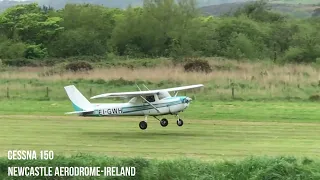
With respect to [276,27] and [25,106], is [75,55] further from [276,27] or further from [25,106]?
[25,106]

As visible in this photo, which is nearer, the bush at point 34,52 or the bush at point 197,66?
the bush at point 197,66

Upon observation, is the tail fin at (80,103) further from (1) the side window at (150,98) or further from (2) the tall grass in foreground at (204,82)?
(2) the tall grass in foreground at (204,82)

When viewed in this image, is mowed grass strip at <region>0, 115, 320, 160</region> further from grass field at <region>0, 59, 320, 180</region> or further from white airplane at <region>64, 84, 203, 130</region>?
white airplane at <region>64, 84, 203, 130</region>

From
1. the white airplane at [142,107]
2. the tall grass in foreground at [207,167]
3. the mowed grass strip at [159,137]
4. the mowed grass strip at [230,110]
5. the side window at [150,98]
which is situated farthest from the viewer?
the mowed grass strip at [230,110]

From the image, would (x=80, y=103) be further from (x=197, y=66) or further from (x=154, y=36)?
(x=154, y=36)

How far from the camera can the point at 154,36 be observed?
70.1m

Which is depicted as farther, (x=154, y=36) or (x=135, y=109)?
(x=154, y=36)

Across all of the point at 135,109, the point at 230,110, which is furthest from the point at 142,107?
the point at 230,110

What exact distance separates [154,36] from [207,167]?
56953mm

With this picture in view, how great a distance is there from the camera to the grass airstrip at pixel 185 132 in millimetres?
18141

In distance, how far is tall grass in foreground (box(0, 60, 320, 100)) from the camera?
3581 cm

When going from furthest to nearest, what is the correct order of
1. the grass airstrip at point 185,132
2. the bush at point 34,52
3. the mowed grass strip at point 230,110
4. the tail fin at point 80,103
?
the bush at point 34,52 < the mowed grass strip at point 230,110 < the tail fin at point 80,103 < the grass airstrip at point 185,132

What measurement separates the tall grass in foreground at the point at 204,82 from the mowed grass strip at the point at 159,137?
9.47 meters

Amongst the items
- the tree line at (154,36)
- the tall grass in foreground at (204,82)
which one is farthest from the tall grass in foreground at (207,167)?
the tree line at (154,36)
